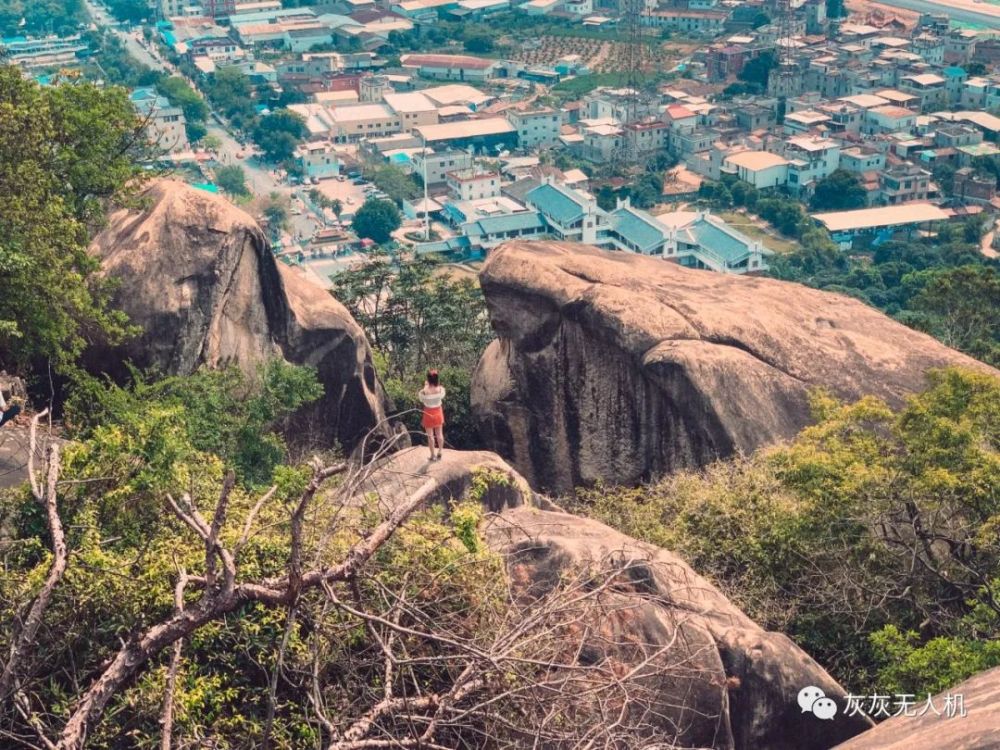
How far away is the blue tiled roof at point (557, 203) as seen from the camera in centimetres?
4350

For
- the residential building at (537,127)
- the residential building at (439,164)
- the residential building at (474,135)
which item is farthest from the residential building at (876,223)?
the residential building at (474,135)

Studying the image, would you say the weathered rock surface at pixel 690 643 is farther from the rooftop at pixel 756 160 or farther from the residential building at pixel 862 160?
the residential building at pixel 862 160

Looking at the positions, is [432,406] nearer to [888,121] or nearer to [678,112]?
[678,112]

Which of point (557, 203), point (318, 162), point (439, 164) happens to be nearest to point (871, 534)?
point (557, 203)

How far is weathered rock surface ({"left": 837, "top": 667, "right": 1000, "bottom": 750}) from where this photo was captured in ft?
17.5

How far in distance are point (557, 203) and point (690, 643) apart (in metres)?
38.4

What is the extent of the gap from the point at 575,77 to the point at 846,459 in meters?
56.3

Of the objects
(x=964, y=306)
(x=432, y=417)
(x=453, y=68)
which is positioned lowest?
(x=453, y=68)

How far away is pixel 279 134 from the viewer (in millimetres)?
53250

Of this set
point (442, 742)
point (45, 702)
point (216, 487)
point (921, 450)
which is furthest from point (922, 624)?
point (45, 702)

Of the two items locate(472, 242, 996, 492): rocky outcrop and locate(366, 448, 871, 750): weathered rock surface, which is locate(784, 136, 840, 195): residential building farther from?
locate(366, 448, 871, 750): weathered rock surface

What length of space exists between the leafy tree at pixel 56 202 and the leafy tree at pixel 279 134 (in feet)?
133

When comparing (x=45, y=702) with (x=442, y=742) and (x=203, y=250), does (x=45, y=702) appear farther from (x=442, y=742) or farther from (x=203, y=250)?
(x=203, y=250)

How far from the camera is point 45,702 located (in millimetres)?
5977
